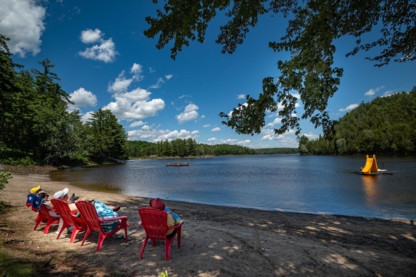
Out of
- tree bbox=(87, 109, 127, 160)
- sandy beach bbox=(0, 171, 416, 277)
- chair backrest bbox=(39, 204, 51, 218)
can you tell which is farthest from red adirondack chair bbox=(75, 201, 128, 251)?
tree bbox=(87, 109, 127, 160)

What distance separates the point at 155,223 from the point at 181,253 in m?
0.88

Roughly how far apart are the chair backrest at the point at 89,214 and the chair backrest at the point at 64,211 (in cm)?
47

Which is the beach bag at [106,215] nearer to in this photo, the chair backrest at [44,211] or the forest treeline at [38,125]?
the chair backrest at [44,211]

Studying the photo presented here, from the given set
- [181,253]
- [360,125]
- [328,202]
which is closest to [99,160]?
[328,202]

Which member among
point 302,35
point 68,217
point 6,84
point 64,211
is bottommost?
point 68,217

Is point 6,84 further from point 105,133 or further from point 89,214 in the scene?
point 105,133

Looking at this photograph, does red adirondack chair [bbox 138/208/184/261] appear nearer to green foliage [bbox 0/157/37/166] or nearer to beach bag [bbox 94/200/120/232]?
beach bag [bbox 94/200/120/232]

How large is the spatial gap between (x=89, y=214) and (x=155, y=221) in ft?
4.92

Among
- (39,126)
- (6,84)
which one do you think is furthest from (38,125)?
(6,84)

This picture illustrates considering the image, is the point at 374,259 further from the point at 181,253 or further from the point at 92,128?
the point at 92,128

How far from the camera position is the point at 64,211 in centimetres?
506

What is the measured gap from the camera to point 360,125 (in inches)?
4592

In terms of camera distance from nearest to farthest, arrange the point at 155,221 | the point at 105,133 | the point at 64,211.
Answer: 1. the point at 155,221
2. the point at 64,211
3. the point at 105,133

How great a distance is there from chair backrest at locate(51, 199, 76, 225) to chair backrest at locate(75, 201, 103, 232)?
1.53 ft
